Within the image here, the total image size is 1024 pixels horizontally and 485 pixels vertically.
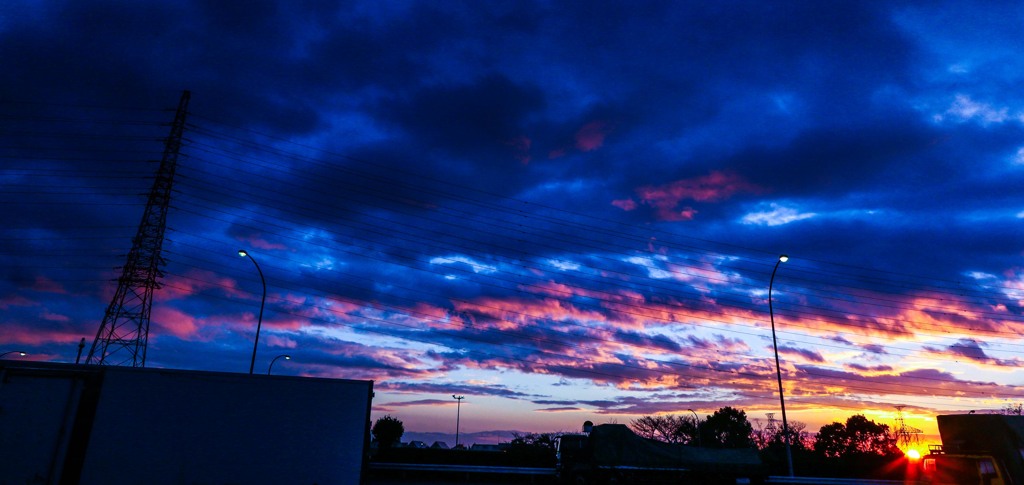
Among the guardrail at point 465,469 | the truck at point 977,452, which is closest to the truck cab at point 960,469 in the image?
the truck at point 977,452

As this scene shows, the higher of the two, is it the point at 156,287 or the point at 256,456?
the point at 156,287

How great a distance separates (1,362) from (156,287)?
25.8 m

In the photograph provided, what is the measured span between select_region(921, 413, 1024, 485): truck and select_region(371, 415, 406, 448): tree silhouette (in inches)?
3318

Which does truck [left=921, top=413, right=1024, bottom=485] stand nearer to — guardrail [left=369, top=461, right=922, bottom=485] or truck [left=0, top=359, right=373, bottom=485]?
guardrail [left=369, top=461, right=922, bottom=485]

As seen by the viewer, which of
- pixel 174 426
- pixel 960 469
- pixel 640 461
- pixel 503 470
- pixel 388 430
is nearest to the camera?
pixel 174 426

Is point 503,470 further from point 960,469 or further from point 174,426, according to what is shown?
point 960,469

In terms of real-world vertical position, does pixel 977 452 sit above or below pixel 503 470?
above

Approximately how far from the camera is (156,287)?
127 feet

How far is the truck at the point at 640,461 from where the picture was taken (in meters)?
28.8

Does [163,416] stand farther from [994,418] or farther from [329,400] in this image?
[994,418]

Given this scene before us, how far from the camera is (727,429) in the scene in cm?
10512

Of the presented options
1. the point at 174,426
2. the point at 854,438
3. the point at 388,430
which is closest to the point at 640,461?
the point at 174,426

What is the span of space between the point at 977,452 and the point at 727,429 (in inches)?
3762

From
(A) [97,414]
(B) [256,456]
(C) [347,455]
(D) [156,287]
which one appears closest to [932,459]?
(C) [347,455]
